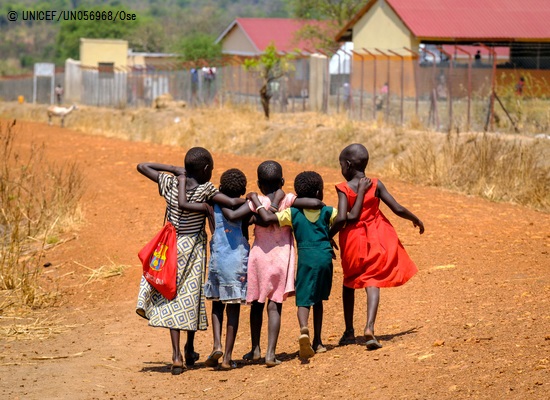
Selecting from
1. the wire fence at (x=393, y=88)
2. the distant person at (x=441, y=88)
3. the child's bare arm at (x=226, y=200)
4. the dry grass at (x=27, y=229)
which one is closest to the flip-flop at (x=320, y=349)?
the child's bare arm at (x=226, y=200)

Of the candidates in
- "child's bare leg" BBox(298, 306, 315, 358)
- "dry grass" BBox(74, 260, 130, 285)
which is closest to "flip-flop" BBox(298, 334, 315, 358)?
"child's bare leg" BBox(298, 306, 315, 358)

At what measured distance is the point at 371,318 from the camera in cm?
673

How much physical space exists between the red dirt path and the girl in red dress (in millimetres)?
435

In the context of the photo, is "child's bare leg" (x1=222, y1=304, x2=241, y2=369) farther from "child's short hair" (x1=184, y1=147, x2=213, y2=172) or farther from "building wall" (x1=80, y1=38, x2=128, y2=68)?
"building wall" (x1=80, y1=38, x2=128, y2=68)

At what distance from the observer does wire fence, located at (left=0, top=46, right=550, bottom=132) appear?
22.0 meters

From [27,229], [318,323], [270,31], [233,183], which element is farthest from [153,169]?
[270,31]

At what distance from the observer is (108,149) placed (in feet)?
70.8

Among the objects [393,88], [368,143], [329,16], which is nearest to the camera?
[368,143]

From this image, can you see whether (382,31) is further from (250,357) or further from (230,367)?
(230,367)

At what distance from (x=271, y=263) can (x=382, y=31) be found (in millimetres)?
32560

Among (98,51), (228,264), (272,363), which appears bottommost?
(272,363)

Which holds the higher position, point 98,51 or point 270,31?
point 270,31

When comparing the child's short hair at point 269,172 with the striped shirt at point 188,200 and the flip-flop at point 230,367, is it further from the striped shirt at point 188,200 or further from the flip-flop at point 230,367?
the flip-flop at point 230,367

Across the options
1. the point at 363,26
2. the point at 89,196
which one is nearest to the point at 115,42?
the point at 363,26
